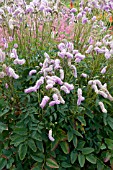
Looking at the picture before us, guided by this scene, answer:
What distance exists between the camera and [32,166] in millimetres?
2271

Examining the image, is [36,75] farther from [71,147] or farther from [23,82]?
[71,147]

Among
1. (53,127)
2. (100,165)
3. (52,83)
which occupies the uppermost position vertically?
(52,83)

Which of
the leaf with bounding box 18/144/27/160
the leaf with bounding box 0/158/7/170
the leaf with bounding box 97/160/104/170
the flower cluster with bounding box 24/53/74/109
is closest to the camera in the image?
the flower cluster with bounding box 24/53/74/109

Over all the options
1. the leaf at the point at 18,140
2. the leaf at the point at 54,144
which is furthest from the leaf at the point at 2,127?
the leaf at the point at 54,144

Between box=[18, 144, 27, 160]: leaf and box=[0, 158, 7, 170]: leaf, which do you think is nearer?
box=[18, 144, 27, 160]: leaf

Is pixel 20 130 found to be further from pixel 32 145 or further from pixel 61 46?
pixel 61 46

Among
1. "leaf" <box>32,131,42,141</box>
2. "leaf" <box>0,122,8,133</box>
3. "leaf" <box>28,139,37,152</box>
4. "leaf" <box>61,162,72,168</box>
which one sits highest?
"leaf" <box>0,122,8,133</box>

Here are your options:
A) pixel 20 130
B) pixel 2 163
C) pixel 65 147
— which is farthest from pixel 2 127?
pixel 65 147

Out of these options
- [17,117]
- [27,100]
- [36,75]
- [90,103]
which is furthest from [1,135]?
[90,103]

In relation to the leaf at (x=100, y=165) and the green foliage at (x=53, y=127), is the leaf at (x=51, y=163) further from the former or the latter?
the leaf at (x=100, y=165)

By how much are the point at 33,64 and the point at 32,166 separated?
2.75 ft

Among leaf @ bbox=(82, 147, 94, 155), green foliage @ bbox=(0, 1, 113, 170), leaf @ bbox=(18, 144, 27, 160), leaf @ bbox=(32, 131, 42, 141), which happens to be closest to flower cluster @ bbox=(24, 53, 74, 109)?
green foliage @ bbox=(0, 1, 113, 170)

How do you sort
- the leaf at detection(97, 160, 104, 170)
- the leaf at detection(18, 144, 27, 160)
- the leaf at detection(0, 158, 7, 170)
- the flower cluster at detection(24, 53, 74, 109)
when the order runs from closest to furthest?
the flower cluster at detection(24, 53, 74, 109), the leaf at detection(18, 144, 27, 160), the leaf at detection(0, 158, 7, 170), the leaf at detection(97, 160, 104, 170)

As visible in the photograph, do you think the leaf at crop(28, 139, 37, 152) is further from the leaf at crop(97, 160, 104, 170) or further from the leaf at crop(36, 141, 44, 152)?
the leaf at crop(97, 160, 104, 170)
